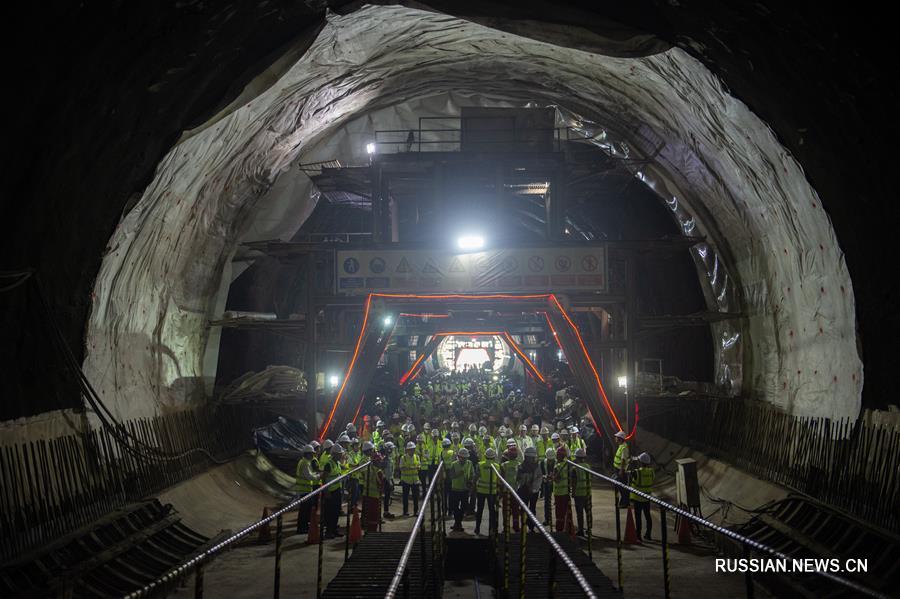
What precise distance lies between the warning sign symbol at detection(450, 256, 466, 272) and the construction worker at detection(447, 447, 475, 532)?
180 inches

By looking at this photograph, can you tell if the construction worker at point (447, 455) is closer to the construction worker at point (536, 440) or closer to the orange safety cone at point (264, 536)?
the construction worker at point (536, 440)

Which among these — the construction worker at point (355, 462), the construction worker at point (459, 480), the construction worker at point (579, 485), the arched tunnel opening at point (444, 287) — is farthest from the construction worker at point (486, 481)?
the construction worker at point (355, 462)

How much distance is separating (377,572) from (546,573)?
2115 mm

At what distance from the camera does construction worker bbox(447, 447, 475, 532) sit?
1403 centimetres

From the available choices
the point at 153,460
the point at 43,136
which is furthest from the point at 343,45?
the point at 153,460

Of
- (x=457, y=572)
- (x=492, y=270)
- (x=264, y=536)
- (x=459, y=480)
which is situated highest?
(x=492, y=270)

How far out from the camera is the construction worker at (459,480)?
46.0 ft

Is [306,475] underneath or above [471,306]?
underneath

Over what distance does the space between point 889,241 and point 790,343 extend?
5347 mm

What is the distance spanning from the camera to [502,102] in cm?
1928

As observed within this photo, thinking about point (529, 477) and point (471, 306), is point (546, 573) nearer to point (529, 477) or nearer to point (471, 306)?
point (529, 477)

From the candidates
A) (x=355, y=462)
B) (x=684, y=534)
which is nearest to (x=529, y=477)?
(x=684, y=534)

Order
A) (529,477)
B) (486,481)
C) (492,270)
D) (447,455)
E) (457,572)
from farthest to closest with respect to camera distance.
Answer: (492,270) → (447,455) → (529,477) → (486,481) → (457,572)

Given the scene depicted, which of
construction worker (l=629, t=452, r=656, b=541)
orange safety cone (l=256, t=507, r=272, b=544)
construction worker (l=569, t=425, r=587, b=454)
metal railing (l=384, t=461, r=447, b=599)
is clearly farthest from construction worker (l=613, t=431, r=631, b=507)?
orange safety cone (l=256, t=507, r=272, b=544)
